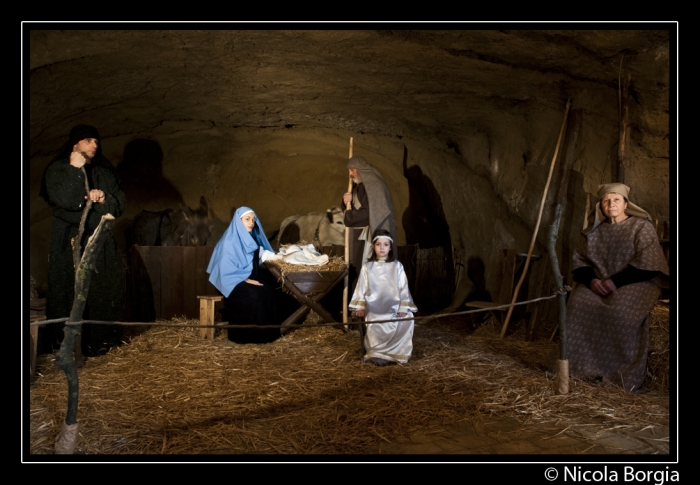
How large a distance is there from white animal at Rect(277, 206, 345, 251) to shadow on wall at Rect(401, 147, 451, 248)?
1136 mm

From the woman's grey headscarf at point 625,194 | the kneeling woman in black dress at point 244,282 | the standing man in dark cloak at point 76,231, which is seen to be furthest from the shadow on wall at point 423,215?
the standing man in dark cloak at point 76,231

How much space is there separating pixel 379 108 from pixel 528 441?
15.9 feet

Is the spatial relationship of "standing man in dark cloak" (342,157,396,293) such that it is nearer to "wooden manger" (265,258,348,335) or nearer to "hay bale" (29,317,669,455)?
"wooden manger" (265,258,348,335)

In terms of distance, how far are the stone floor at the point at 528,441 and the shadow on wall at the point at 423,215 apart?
18.1 feet

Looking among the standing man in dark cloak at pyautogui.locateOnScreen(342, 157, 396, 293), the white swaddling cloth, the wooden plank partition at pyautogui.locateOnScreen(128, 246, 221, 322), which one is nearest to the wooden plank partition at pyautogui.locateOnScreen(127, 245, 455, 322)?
the wooden plank partition at pyautogui.locateOnScreen(128, 246, 221, 322)

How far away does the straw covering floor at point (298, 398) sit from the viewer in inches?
144

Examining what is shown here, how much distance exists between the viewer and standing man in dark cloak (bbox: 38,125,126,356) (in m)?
5.48

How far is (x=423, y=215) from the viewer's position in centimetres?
1020

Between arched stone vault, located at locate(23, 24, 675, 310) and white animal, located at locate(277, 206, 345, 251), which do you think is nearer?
arched stone vault, located at locate(23, 24, 675, 310)

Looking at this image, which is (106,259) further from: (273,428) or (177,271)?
(273,428)

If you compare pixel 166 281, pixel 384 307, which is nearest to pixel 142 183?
pixel 166 281

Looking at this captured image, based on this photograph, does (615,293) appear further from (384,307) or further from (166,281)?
(166,281)

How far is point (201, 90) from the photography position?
22.3 feet
